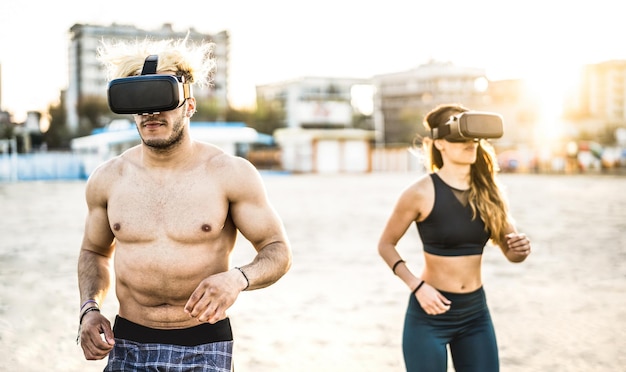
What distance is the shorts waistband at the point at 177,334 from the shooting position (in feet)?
8.54

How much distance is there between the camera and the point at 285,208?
20.4 meters

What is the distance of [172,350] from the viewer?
8.47 ft

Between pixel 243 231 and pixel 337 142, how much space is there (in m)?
57.1

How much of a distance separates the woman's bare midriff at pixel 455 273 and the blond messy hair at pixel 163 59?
4.83 feet

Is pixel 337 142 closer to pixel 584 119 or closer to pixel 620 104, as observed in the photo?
pixel 584 119

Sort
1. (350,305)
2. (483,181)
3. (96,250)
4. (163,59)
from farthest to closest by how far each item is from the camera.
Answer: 1. (350,305)
2. (483,181)
3. (96,250)
4. (163,59)

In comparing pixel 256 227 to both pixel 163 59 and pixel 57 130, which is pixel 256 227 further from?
pixel 57 130

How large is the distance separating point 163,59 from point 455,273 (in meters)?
1.76

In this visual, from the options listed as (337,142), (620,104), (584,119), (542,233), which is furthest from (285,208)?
(620,104)

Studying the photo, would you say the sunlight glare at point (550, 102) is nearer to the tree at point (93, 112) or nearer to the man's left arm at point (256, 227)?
the tree at point (93, 112)

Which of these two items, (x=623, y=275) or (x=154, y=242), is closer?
(x=154, y=242)

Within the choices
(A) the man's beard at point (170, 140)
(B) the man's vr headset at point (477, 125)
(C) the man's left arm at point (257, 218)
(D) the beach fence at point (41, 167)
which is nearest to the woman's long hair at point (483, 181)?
(B) the man's vr headset at point (477, 125)

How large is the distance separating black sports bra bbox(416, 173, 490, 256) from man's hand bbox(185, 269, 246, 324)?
1.54 m

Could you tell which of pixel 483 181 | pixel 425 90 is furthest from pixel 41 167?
pixel 425 90
